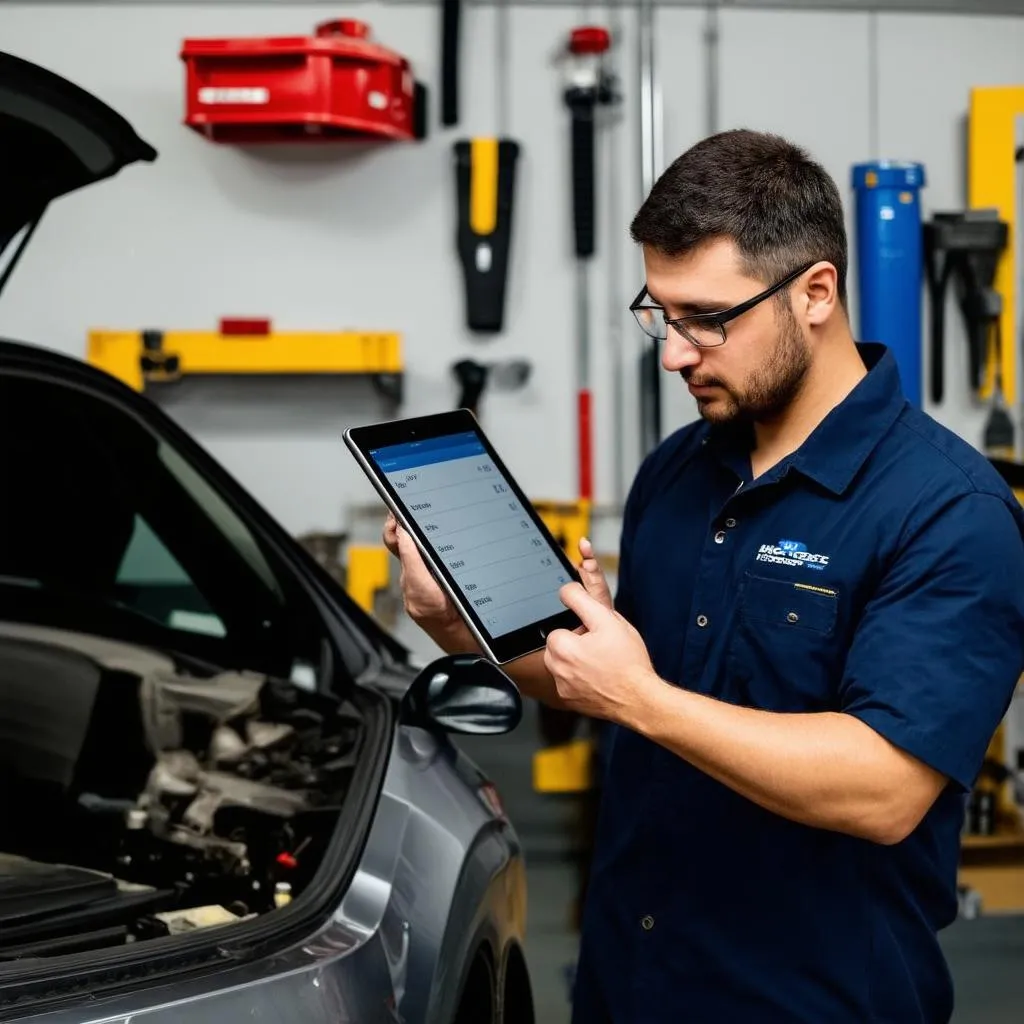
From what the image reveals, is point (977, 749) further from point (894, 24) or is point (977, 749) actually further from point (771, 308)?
point (894, 24)

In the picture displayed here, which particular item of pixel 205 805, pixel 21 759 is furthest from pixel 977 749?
pixel 21 759

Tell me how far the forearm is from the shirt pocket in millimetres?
130

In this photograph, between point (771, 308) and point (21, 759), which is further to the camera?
point (21, 759)

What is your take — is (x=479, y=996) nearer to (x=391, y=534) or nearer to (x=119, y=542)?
(x=391, y=534)

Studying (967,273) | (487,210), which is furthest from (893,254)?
(487,210)

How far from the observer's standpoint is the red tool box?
3.72m

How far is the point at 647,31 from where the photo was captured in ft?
13.6

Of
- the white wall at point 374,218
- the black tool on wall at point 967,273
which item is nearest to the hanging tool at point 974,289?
the black tool on wall at point 967,273

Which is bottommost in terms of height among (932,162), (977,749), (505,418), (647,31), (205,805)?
(205,805)

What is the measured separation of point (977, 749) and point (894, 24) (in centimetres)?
347

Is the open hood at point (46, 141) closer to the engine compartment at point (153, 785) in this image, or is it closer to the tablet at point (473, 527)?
the tablet at point (473, 527)

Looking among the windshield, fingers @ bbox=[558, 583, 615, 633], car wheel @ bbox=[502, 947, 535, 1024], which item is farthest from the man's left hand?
the windshield

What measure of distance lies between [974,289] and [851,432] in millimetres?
2913

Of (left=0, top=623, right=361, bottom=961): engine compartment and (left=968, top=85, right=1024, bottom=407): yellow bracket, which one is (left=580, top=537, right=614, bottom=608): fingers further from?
A: (left=968, top=85, right=1024, bottom=407): yellow bracket
